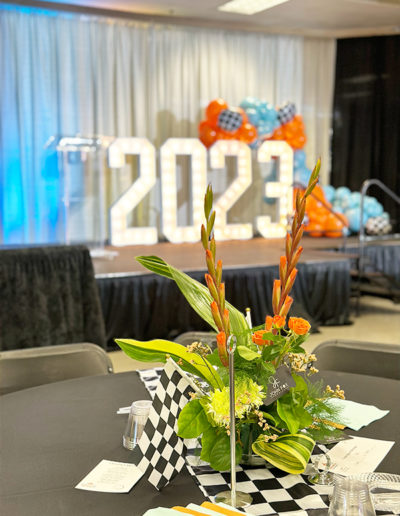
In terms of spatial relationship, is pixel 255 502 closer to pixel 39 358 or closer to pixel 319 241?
pixel 39 358

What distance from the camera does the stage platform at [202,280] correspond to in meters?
4.69

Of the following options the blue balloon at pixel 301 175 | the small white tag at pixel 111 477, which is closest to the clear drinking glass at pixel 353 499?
the small white tag at pixel 111 477

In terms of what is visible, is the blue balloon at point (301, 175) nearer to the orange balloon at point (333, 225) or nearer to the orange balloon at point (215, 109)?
the orange balloon at point (333, 225)

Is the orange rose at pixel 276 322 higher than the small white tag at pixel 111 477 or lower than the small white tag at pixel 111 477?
higher

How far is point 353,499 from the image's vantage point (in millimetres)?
930

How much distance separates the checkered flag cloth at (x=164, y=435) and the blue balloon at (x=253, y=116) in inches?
263

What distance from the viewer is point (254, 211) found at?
856cm

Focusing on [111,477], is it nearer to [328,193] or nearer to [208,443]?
[208,443]

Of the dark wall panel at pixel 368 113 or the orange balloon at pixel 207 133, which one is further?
the dark wall panel at pixel 368 113

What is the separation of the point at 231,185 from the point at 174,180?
2.53 ft

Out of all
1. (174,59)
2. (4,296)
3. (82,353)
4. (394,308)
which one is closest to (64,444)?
(82,353)

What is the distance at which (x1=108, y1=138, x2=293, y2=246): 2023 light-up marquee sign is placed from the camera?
22.7 ft

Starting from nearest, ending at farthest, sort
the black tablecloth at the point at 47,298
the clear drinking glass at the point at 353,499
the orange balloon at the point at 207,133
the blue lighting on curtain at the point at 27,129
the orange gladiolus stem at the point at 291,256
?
1. the clear drinking glass at the point at 353,499
2. the orange gladiolus stem at the point at 291,256
3. the black tablecloth at the point at 47,298
4. the blue lighting on curtain at the point at 27,129
5. the orange balloon at the point at 207,133

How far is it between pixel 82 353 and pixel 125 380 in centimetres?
42
